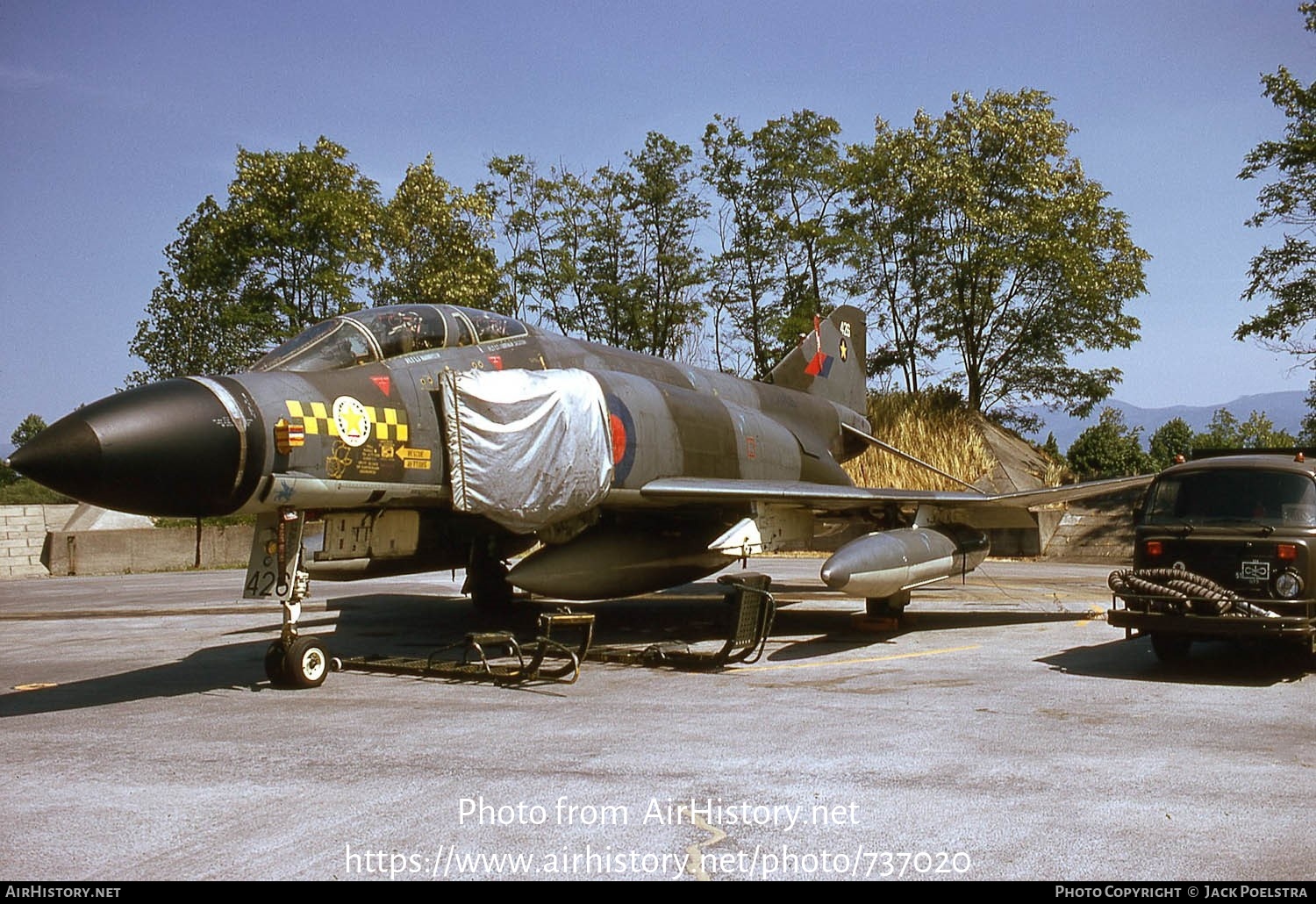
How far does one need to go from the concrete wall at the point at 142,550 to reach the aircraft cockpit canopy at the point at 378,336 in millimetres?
20697

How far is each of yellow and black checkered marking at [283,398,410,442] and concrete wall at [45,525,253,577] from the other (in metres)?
21.5

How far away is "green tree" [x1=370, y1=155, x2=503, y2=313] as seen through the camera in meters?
30.7

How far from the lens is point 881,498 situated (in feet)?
41.7

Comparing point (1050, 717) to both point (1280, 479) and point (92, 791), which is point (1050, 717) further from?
point (92, 791)

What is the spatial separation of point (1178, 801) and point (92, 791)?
595cm

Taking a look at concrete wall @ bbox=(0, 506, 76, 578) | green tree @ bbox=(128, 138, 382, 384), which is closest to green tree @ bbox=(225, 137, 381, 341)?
green tree @ bbox=(128, 138, 382, 384)

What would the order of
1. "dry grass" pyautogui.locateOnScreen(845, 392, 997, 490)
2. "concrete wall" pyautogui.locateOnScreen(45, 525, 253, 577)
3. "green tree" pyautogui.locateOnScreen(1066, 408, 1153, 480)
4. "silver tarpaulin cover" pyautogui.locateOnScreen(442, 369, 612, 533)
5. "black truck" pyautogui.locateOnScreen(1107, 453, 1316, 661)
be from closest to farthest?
"black truck" pyautogui.locateOnScreen(1107, 453, 1316, 661)
"silver tarpaulin cover" pyautogui.locateOnScreen(442, 369, 612, 533)
"concrete wall" pyautogui.locateOnScreen(45, 525, 253, 577)
"dry grass" pyautogui.locateOnScreen(845, 392, 997, 490)
"green tree" pyautogui.locateOnScreen(1066, 408, 1153, 480)

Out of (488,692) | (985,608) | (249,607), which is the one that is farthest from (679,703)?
(249,607)

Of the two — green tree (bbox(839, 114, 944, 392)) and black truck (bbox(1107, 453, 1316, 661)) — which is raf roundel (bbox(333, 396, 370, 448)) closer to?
black truck (bbox(1107, 453, 1316, 661))

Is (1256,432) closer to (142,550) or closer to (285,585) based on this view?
(142,550)

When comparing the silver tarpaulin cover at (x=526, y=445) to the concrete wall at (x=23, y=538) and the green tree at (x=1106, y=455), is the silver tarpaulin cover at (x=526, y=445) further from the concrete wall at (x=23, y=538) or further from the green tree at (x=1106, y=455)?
the green tree at (x=1106, y=455)

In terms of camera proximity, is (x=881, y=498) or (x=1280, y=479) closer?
(x=1280, y=479)

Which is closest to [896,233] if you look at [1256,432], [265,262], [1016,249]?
[1016,249]
